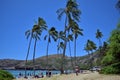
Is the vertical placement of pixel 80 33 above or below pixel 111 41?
above

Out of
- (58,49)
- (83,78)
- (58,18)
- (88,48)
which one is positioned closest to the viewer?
(83,78)

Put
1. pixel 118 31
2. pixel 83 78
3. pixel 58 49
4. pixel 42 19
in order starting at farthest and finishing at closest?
pixel 58 49 < pixel 42 19 < pixel 118 31 < pixel 83 78

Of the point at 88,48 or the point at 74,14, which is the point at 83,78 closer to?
the point at 74,14

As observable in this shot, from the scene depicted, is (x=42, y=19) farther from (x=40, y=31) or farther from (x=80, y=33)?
(x=80, y=33)

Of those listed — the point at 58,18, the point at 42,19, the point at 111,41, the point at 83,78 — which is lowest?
the point at 83,78

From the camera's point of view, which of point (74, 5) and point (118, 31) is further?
point (74, 5)

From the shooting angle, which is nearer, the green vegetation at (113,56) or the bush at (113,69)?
the bush at (113,69)

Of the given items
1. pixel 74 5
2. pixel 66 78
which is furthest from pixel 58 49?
pixel 66 78

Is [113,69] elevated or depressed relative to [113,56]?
depressed

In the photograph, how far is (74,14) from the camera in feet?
167

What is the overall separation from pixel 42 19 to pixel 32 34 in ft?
15.2

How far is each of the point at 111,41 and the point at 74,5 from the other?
17.8 meters

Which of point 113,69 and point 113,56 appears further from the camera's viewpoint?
point 113,56

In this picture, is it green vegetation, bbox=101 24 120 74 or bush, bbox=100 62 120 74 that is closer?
bush, bbox=100 62 120 74
